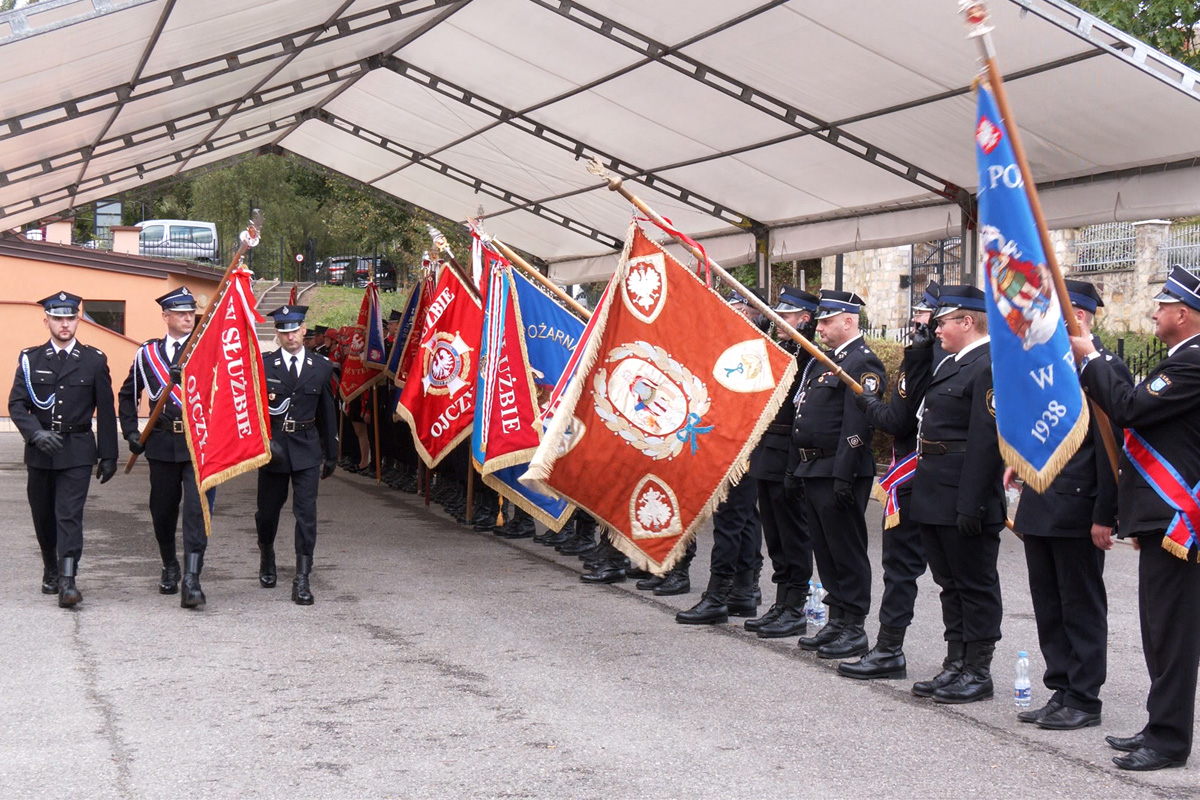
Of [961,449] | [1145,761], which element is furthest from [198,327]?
[1145,761]

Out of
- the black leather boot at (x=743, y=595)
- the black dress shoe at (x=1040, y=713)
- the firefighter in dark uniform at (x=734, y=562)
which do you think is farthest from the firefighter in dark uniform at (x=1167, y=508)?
the black leather boot at (x=743, y=595)

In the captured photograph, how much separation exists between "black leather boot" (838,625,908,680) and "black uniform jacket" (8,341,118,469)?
189 inches

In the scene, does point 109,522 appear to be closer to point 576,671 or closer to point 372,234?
point 576,671

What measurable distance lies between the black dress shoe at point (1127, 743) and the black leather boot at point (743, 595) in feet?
9.68

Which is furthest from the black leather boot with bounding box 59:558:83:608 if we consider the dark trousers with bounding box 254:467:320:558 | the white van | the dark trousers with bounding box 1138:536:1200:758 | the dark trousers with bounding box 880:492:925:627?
the white van

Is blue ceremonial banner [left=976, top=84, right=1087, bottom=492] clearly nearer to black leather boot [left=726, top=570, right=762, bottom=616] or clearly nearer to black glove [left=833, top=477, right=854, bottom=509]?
black glove [left=833, top=477, right=854, bottom=509]

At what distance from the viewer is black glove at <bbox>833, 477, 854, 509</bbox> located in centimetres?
639

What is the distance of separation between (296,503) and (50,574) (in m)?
1.67

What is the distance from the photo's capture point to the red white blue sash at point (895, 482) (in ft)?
20.5

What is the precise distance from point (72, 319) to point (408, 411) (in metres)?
3.26

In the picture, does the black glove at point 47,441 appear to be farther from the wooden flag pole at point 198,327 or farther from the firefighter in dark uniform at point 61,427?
the wooden flag pole at point 198,327

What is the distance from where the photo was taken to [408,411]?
420 inches

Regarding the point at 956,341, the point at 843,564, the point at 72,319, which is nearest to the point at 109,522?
the point at 72,319

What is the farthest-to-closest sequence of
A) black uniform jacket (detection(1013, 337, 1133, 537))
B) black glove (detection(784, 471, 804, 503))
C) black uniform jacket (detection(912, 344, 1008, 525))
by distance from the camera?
1. black glove (detection(784, 471, 804, 503))
2. black uniform jacket (detection(912, 344, 1008, 525))
3. black uniform jacket (detection(1013, 337, 1133, 537))
